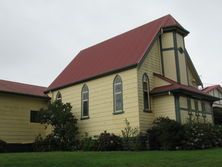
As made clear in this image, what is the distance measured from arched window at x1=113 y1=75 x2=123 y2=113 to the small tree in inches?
170

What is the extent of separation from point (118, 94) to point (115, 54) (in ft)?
14.6

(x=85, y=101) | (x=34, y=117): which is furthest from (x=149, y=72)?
(x=34, y=117)

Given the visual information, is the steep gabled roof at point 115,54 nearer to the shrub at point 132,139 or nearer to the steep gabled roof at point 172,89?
the steep gabled roof at point 172,89

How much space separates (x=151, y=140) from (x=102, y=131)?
4.40m

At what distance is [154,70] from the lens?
26.2m

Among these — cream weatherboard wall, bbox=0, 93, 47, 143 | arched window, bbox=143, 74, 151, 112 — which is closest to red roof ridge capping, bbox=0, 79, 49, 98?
cream weatherboard wall, bbox=0, 93, 47, 143

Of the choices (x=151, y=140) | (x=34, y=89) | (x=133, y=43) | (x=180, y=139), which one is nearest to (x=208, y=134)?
(x=180, y=139)

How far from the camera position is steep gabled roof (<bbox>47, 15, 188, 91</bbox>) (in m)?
25.9

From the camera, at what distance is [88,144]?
81.5 ft

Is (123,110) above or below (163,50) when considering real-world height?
below

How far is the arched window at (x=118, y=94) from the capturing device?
25.1 meters

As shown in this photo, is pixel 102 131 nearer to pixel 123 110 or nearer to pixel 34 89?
pixel 123 110

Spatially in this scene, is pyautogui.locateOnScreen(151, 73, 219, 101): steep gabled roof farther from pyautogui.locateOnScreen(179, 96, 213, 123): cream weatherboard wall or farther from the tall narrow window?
the tall narrow window

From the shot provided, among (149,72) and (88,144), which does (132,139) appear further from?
(149,72)
